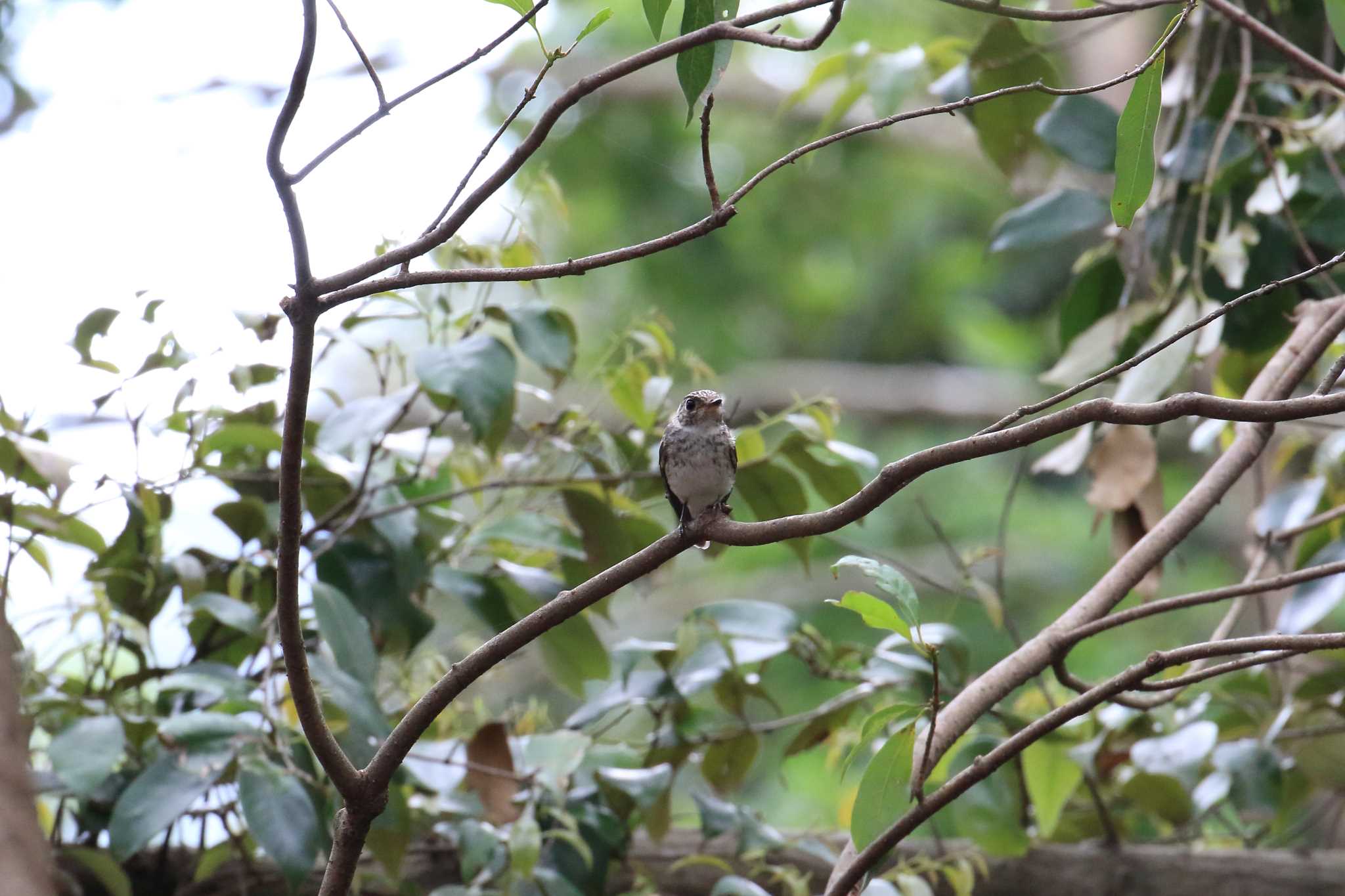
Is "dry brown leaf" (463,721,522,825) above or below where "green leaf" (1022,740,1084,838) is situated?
above

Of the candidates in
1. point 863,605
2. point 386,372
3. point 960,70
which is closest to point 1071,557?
point 960,70

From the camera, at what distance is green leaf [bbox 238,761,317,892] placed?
1.92 metres

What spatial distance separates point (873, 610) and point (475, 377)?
106cm

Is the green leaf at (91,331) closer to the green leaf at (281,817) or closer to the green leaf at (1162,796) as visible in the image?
the green leaf at (281,817)

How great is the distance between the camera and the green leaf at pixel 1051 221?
9.19ft

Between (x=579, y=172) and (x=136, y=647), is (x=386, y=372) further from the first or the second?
(x=579, y=172)

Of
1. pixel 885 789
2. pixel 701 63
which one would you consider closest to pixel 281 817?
pixel 885 789

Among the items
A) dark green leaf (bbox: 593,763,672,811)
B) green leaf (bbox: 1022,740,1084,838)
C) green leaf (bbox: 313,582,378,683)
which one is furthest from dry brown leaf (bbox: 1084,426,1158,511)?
green leaf (bbox: 313,582,378,683)

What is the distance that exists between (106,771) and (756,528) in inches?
50.3

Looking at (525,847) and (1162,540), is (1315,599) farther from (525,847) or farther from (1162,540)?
(525,847)

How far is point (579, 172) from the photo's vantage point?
8977mm

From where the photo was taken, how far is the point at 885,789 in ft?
5.60

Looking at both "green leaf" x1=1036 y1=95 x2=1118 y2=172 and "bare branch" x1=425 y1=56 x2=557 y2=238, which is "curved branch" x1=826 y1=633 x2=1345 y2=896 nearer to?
"bare branch" x1=425 y1=56 x2=557 y2=238

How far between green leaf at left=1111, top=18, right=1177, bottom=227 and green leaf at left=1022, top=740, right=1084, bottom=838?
150 cm
